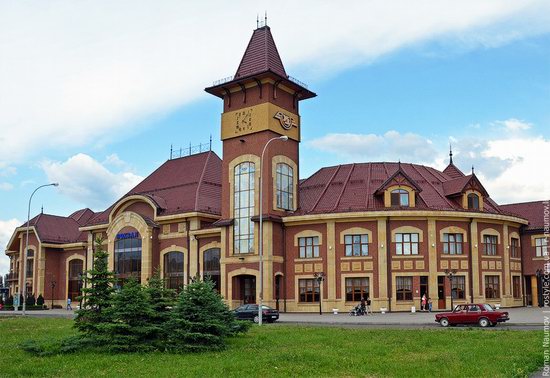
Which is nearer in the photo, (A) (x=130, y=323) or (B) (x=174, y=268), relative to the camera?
(A) (x=130, y=323)

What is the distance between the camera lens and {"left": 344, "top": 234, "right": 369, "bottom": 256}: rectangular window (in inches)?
2030

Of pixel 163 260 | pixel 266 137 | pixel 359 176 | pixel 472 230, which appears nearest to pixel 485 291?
pixel 472 230

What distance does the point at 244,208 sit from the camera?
180ft

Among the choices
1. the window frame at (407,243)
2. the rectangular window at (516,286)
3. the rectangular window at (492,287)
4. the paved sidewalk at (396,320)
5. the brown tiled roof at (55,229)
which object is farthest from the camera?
the brown tiled roof at (55,229)

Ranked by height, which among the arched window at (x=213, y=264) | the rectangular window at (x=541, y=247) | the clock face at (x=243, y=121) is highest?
the clock face at (x=243, y=121)

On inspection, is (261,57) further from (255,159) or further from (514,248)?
(514,248)

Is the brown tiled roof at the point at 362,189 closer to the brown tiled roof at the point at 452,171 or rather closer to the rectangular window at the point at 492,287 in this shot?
the brown tiled roof at the point at 452,171

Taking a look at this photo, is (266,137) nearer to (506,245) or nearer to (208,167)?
(208,167)

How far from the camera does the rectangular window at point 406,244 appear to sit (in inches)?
2015

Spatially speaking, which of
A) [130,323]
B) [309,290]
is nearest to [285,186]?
[309,290]

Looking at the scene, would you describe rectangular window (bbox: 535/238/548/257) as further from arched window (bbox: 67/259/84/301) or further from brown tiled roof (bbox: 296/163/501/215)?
arched window (bbox: 67/259/84/301)

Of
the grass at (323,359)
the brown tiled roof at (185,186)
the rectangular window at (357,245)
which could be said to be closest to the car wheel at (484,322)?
the grass at (323,359)

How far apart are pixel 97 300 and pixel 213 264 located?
3623cm

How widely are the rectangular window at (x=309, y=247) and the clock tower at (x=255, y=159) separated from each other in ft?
5.97
